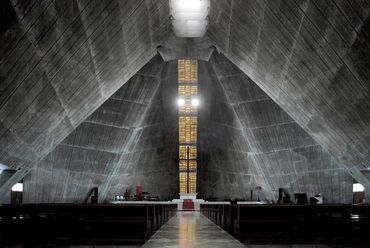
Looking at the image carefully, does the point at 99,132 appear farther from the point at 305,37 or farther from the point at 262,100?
the point at 305,37

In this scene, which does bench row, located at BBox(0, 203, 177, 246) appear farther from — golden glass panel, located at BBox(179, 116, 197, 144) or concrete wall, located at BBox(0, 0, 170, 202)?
golden glass panel, located at BBox(179, 116, 197, 144)

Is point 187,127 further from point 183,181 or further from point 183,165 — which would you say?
point 183,181

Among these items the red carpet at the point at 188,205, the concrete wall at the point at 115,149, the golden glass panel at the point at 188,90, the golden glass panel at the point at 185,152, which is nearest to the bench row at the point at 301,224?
the concrete wall at the point at 115,149

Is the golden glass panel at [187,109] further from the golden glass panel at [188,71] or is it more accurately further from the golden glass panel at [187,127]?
the golden glass panel at [188,71]

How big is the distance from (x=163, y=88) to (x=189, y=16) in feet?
32.7

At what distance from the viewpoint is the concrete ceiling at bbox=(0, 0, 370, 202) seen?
9609mm

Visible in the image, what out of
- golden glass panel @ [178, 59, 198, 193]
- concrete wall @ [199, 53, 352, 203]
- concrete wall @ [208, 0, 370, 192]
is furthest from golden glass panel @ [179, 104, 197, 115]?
concrete wall @ [208, 0, 370, 192]

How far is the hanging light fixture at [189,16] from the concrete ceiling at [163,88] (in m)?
0.55

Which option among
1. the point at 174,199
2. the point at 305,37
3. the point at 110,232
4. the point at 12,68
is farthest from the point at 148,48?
the point at 174,199

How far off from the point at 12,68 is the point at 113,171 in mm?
16339

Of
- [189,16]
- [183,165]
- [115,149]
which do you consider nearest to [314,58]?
[189,16]

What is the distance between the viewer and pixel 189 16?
17.3 metres

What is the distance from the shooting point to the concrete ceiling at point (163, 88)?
9609 millimetres

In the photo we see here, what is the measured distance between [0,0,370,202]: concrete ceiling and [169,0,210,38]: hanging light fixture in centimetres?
55
